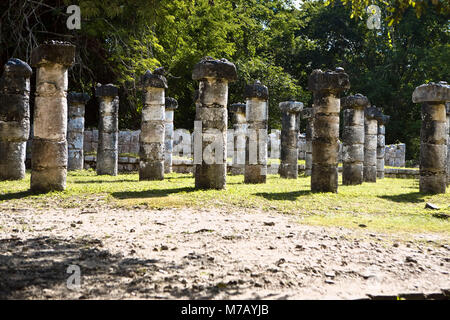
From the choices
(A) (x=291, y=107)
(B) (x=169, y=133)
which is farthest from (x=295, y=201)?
(B) (x=169, y=133)

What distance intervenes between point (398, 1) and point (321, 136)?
17.8 ft

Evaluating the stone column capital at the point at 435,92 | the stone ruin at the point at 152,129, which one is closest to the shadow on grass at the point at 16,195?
the stone ruin at the point at 152,129

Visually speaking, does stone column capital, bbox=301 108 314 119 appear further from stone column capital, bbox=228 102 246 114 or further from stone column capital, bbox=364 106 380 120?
stone column capital, bbox=228 102 246 114

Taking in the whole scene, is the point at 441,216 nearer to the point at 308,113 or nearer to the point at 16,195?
the point at 16,195

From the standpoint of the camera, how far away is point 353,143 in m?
15.4

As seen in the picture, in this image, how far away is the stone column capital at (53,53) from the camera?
10.2m

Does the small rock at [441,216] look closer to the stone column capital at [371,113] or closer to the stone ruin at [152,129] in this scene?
the stone ruin at [152,129]

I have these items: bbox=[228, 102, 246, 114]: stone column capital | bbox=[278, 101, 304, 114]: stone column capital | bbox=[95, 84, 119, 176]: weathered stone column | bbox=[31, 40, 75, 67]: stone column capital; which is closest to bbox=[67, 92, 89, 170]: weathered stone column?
bbox=[95, 84, 119, 176]: weathered stone column

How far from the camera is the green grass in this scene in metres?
8.09

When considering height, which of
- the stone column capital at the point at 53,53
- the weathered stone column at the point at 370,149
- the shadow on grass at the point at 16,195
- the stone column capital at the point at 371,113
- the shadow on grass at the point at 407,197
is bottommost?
the shadow on grass at the point at 407,197

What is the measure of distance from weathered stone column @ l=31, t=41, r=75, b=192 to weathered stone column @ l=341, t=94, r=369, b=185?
9.22m

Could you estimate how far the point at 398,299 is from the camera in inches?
156

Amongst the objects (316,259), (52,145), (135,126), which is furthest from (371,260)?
(135,126)

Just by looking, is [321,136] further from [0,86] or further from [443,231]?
[0,86]
